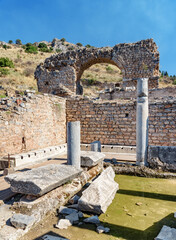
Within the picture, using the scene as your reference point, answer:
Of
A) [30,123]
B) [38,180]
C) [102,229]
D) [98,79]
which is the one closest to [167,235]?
[102,229]

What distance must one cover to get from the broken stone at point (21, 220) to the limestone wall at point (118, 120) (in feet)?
24.7

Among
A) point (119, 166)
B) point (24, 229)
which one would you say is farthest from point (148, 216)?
point (119, 166)

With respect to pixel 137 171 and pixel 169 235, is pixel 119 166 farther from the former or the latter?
pixel 169 235

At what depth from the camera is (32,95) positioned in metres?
8.77

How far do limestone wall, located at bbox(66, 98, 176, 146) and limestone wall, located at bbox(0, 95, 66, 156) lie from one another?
1438 mm

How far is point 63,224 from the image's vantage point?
3.22m

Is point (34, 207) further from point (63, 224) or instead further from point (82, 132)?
point (82, 132)

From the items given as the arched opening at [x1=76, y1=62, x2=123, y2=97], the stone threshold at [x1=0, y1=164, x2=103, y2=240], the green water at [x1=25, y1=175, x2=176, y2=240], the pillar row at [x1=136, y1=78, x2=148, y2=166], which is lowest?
the green water at [x1=25, y1=175, x2=176, y2=240]

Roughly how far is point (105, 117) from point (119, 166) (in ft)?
13.0

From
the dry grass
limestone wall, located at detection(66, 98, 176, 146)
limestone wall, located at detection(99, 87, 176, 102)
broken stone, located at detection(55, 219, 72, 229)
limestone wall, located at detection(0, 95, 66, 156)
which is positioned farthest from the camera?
the dry grass

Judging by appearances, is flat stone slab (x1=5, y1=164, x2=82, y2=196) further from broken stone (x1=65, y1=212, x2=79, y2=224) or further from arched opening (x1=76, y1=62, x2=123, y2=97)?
arched opening (x1=76, y1=62, x2=123, y2=97)

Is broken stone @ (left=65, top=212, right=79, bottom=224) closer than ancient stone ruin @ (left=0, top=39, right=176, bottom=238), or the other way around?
broken stone @ (left=65, top=212, right=79, bottom=224)

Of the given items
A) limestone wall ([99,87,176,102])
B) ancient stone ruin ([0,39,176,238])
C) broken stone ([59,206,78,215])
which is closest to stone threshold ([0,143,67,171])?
ancient stone ruin ([0,39,176,238])

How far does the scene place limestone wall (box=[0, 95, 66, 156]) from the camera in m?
7.26
